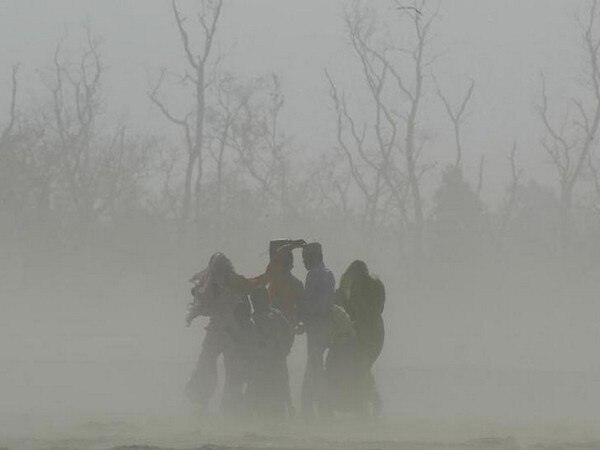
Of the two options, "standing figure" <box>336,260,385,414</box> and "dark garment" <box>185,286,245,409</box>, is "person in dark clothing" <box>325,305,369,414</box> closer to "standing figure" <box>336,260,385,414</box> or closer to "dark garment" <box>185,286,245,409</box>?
"standing figure" <box>336,260,385,414</box>

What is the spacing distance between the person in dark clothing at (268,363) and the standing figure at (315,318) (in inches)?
9.6

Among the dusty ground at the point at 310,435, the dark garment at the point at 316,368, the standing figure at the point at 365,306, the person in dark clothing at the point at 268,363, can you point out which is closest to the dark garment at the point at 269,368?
the person in dark clothing at the point at 268,363

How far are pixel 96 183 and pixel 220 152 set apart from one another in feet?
25.1

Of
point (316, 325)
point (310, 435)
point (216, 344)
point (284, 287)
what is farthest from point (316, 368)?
point (310, 435)

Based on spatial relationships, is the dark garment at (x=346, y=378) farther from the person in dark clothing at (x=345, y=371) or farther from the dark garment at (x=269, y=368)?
the dark garment at (x=269, y=368)

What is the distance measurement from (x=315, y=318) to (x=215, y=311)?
46.8 inches

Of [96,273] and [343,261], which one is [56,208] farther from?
[343,261]

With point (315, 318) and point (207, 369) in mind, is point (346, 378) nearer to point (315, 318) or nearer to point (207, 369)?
point (315, 318)

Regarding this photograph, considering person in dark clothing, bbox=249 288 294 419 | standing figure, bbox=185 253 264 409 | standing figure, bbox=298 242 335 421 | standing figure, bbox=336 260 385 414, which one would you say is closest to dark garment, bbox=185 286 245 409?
standing figure, bbox=185 253 264 409

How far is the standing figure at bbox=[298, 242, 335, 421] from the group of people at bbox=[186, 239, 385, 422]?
11mm

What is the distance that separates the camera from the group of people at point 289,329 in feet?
42.8

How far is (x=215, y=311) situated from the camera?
13.4m

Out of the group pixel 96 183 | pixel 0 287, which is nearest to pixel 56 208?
pixel 96 183

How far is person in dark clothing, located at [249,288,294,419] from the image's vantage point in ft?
43.0
